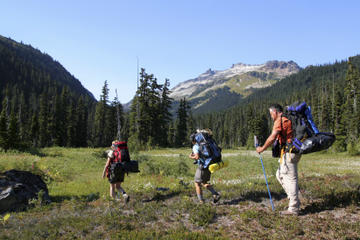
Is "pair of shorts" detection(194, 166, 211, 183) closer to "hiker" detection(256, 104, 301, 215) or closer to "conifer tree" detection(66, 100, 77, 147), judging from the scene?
"hiker" detection(256, 104, 301, 215)

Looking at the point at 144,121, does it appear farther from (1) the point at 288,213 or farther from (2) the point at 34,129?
(2) the point at 34,129

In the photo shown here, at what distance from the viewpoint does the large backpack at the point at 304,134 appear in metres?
4.89

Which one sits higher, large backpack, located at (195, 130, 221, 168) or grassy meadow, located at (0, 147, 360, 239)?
large backpack, located at (195, 130, 221, 168)

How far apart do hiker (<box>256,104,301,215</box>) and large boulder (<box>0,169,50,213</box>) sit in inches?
295

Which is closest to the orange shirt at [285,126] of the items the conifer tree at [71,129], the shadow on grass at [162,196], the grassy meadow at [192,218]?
the grassy meadow at [192,218]

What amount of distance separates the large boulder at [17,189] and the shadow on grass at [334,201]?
27.0ft

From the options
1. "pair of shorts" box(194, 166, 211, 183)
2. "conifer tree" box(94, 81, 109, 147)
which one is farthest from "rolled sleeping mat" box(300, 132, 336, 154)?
"conifer tree" box(94, 81, 109, 147)

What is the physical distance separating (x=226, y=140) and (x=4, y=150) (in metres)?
117

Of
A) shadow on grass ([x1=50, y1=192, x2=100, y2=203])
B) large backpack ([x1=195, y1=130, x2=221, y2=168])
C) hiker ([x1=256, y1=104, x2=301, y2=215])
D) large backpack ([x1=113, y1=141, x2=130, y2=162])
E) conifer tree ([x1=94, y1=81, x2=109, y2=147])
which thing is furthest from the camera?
conifer tree ([x1=94, y1=81, x2=109, y2=147])

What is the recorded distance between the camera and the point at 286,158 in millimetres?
5262

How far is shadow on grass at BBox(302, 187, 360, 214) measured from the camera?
5855mm

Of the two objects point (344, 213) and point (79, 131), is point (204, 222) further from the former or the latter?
point (79, 131)

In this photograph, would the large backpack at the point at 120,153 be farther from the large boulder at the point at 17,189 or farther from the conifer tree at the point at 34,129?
the conifer tree at the point at 34,129

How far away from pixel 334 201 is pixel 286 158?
2.47 m
